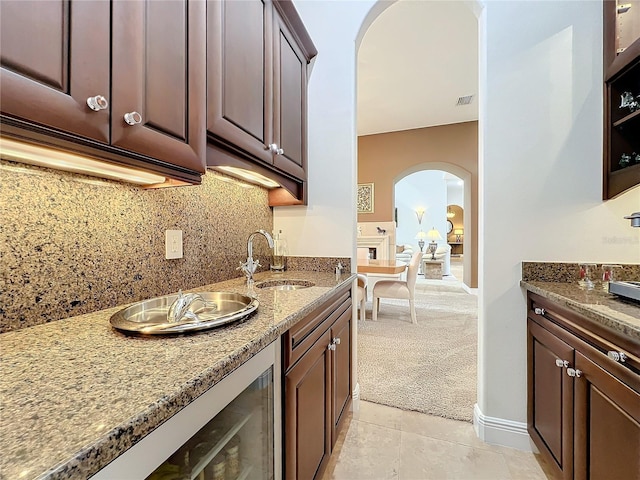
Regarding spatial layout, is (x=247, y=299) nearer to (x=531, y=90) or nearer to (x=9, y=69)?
(x=9, y=69)

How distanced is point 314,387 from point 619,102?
6.68 feet

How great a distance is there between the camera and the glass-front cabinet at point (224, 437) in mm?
455

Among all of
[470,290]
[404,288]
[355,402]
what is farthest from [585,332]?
[470,290]

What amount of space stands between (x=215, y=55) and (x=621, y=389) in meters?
1.73

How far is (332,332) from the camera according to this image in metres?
1.42

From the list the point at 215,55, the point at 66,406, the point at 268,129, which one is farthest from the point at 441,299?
the point at 66,406

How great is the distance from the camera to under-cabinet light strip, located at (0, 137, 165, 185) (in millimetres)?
679

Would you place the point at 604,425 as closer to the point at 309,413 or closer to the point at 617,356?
the point at 617,356

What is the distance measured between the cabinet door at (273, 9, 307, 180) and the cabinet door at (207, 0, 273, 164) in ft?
0.29

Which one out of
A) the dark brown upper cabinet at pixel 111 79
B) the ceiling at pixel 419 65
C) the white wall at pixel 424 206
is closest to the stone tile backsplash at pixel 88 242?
the dark brown upper cabinet at pixel 111 79

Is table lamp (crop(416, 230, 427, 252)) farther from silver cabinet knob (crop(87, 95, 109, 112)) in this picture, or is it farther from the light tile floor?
silver cabinet knob (crop(87, 95, 109, 112))

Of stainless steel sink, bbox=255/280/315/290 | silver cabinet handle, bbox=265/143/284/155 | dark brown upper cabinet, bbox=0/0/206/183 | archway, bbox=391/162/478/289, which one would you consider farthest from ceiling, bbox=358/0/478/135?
stainless steel sink, bbox=255/280/315/290

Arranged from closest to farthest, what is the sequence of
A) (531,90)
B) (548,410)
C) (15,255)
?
Result: (15,255)
(548,410)
(531,90)

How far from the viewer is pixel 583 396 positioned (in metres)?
1.09
